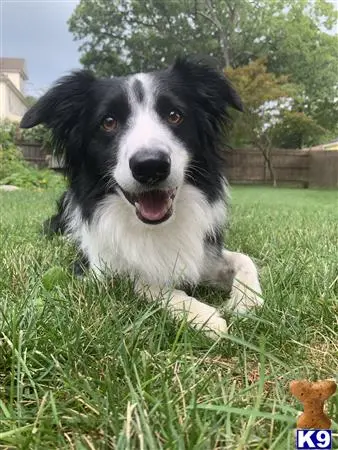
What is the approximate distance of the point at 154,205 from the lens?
2312 mm

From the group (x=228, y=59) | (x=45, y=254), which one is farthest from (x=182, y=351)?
(x=228, y=59)

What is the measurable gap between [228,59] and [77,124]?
76.0ft

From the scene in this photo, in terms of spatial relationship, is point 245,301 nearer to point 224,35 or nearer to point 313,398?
point 313,398

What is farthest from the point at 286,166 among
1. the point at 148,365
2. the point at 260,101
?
the point at 148,365

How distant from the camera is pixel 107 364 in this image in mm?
1340

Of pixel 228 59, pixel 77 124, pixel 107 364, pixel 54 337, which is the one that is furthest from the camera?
pixel 228 59

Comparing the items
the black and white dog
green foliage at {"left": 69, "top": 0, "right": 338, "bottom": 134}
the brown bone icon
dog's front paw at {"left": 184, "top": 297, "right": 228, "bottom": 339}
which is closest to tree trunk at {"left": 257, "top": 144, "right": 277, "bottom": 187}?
green foliage at {"left": 69, "top": 0, "right": 338, "bottom": 134}

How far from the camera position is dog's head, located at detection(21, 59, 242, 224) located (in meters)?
2.17

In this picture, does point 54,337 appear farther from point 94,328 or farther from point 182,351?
point 182,351

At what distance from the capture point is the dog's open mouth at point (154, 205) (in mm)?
2299

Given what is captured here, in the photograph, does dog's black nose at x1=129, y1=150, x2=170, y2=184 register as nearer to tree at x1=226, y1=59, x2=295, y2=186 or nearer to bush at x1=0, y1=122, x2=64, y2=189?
bush at x1=0, y1=122, x2=64, y2=189

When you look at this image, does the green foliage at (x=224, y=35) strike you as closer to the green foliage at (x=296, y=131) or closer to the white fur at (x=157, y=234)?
the green foliage at (x=296, y=131)

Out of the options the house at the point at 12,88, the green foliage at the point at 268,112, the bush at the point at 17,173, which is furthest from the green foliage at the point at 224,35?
the bush at the point at 17,173

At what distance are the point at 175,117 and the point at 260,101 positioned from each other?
18011 mm
